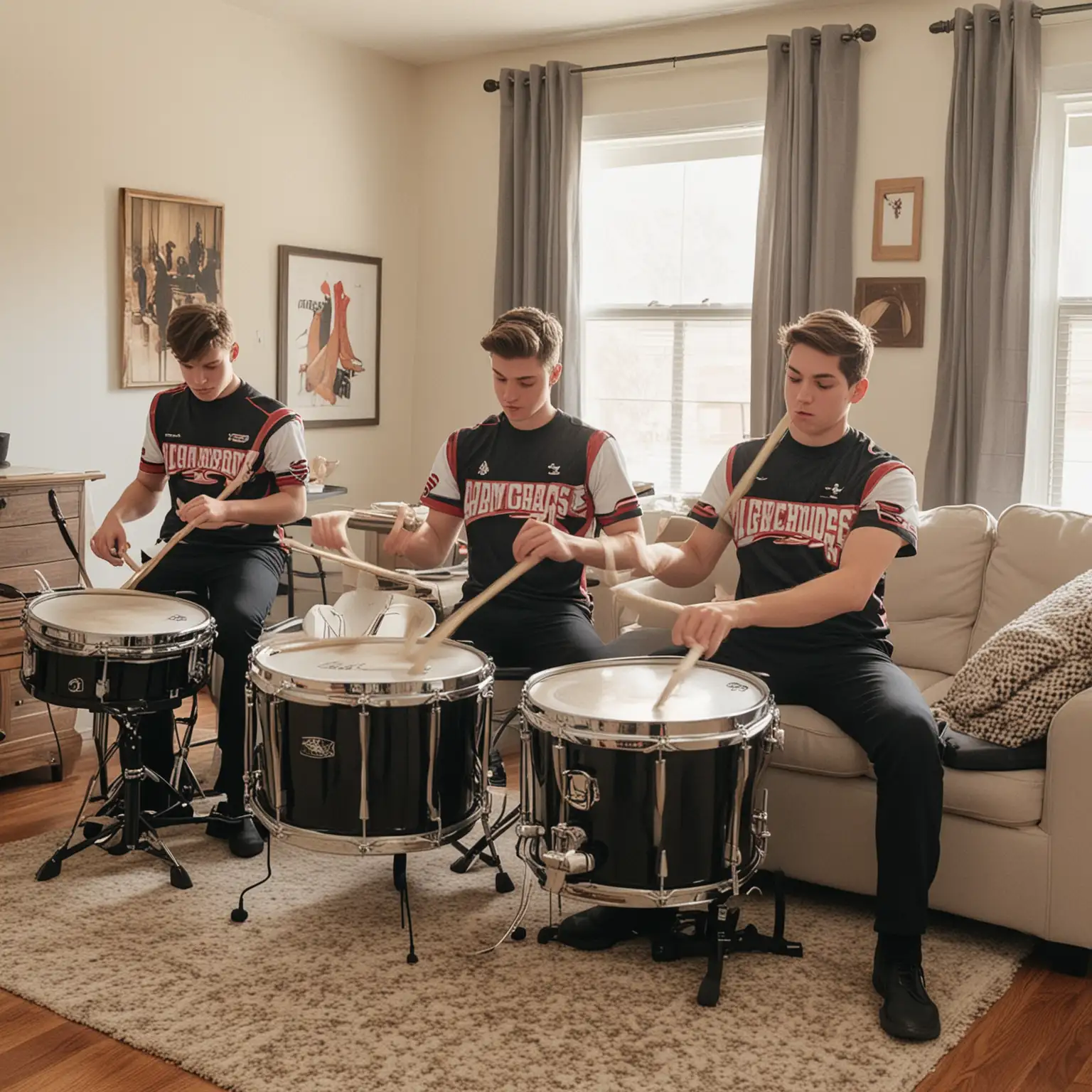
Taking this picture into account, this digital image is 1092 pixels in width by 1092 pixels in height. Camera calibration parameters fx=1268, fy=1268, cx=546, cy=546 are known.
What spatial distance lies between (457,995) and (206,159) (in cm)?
349

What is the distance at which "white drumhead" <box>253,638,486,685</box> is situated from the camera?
2387 millimetres

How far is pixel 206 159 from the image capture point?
15.6ft

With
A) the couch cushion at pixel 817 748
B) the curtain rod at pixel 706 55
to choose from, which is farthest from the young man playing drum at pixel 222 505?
the curtain rod at pixel 706 55

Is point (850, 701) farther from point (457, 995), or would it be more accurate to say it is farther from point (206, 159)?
point (206, 159)

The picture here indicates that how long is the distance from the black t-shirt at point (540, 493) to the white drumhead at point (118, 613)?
64 cm

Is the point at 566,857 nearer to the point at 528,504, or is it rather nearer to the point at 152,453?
the point at 528,504

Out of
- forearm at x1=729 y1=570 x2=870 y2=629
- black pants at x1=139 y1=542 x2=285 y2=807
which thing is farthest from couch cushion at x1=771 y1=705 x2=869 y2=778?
black pants at x1=139 y1=542 x2=285 y2=807

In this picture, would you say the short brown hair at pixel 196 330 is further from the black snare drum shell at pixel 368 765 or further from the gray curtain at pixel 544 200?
the gray curtain at pixel 544 200

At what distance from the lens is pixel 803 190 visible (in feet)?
15.2

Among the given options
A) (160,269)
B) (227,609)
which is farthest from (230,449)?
(160,269)

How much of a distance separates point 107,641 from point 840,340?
1690 millimetres

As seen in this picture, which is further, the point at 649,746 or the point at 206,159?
the point at 206,159

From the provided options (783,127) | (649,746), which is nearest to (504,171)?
(783,127)

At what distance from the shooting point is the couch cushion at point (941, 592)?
337 centimetres
